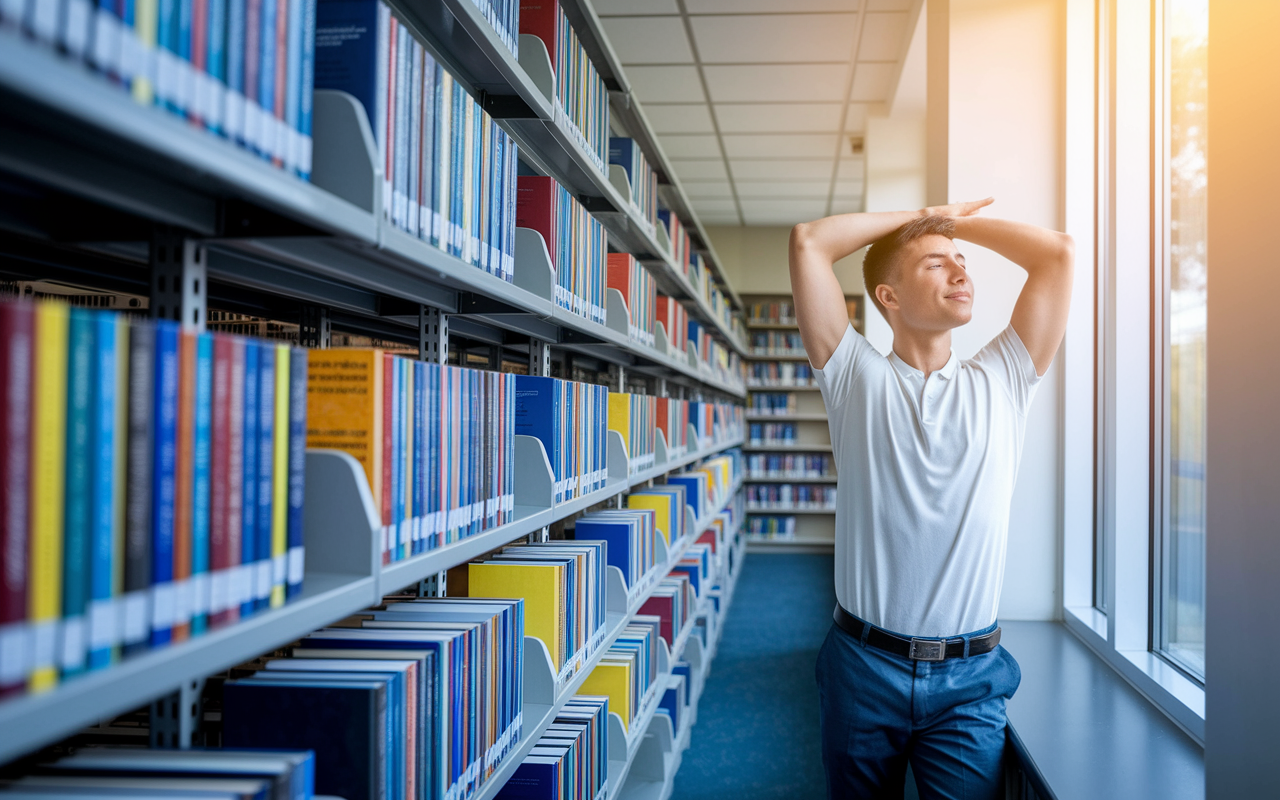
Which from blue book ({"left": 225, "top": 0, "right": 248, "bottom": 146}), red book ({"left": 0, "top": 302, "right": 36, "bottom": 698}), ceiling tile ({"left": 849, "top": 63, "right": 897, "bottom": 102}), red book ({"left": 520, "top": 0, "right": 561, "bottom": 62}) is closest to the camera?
red book ({"left": 0, "top": 302, "right": 36, "bottom": 698})

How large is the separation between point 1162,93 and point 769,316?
6.15 m

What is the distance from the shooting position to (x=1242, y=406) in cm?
103

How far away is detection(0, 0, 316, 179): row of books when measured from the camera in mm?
589

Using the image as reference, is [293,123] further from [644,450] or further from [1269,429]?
[644,450]

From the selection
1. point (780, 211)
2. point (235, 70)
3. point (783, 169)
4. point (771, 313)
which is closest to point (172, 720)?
point (235, 70)

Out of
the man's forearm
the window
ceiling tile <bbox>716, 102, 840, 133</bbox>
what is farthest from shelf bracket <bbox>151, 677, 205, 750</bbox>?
ceiling tile <bbox>716, 102, 840, 133</bbox>

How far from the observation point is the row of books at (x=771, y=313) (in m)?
8.41

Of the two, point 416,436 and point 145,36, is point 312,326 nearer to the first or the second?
point 416,436

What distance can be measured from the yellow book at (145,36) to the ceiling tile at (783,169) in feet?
18.8

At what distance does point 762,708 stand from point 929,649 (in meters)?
2.45

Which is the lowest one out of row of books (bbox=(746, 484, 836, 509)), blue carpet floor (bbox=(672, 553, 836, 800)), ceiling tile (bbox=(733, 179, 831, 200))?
blue carpet floor (bbox=(672, 553, 836, 800))

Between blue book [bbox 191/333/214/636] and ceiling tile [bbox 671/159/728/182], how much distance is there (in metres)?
5.51

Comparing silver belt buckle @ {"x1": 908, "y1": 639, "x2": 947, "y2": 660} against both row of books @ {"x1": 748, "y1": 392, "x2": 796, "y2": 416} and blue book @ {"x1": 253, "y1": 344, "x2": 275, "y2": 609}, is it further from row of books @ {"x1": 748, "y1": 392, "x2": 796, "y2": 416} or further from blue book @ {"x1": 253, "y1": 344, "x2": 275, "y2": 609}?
row of books @ {"x1": 748, "y1": 392, "x2": 796, "y2": 416}

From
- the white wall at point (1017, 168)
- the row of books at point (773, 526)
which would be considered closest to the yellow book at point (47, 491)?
the white wall at point (1017, 168)
